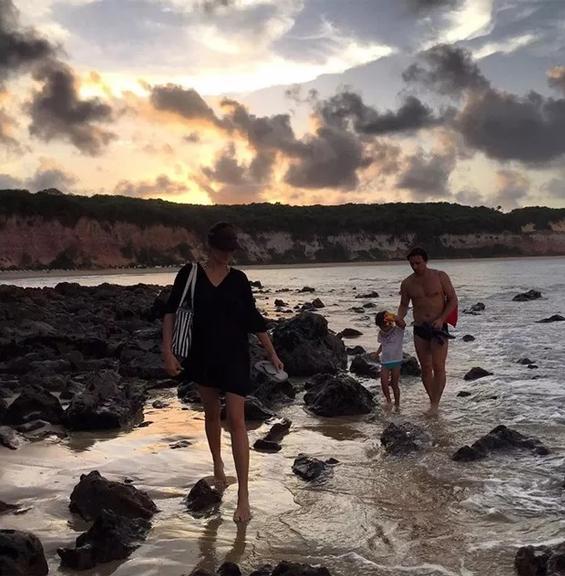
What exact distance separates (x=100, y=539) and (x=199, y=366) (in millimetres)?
1610

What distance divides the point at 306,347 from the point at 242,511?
24.8ft

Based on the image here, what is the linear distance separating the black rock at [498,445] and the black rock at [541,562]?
2.47m

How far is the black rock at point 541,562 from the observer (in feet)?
13.5

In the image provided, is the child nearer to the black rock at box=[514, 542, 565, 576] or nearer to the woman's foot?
the woman's foot

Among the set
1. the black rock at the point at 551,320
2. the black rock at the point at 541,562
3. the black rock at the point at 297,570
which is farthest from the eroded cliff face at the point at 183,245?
the black rock at the point at 541,562

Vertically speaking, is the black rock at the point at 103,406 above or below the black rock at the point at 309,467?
above

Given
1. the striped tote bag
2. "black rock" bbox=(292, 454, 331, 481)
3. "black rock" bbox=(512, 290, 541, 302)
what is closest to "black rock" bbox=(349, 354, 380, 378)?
"black rock" bbox=(292, 454, 331, 481)

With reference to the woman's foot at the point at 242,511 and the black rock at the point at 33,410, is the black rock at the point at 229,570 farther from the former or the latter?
the black rock at the point at 33,410

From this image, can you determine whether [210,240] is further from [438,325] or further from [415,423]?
[438,325]

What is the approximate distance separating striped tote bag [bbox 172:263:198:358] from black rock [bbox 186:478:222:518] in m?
1.08

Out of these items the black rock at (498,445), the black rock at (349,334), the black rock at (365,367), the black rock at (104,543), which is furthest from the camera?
the black rock at (349,334)

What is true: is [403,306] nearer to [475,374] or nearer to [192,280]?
[475,374]

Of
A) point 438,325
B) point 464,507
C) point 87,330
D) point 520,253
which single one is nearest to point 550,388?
point 438,325

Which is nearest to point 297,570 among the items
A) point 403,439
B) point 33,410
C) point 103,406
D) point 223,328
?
point 223,328
